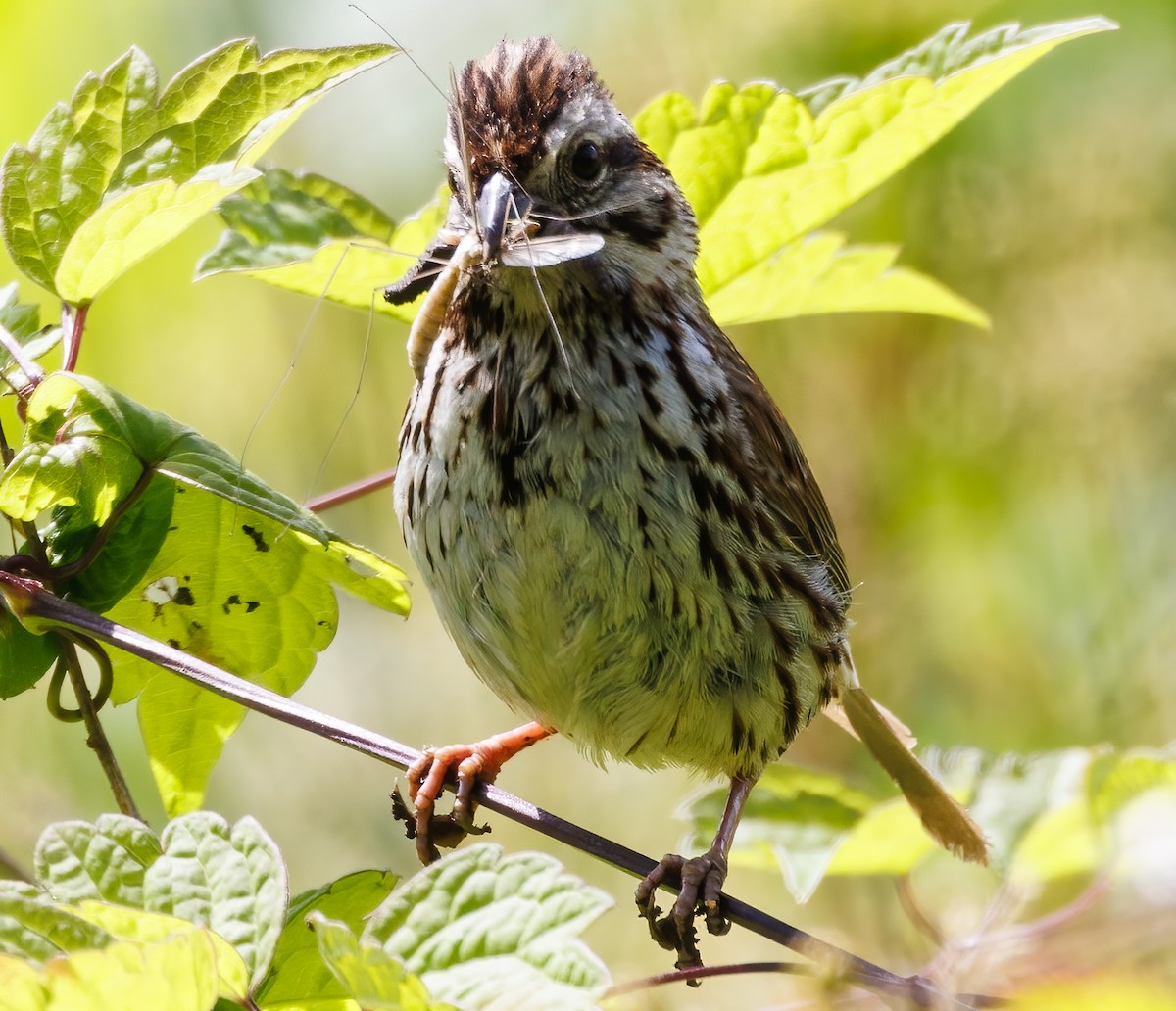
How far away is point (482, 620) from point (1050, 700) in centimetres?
188

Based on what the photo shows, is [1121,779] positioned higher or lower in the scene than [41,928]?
lower

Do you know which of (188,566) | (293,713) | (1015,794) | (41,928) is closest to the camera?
(41,928)

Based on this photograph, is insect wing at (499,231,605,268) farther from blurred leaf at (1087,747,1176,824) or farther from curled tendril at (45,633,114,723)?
blurred leaf at (1087,747,1176,824)

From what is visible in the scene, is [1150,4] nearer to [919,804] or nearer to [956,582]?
[956,582]

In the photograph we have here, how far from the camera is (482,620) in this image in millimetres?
2260

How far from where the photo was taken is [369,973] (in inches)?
46.6

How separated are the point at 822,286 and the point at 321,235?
0.71m

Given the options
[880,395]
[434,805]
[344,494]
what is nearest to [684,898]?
[434,805]

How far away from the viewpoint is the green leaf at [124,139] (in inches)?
64.0

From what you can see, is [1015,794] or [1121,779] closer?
[1121,779]

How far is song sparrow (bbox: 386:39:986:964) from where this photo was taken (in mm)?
2104

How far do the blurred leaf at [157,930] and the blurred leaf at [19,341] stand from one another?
0.61 meters

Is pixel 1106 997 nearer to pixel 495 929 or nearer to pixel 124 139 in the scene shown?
pixel 495 929

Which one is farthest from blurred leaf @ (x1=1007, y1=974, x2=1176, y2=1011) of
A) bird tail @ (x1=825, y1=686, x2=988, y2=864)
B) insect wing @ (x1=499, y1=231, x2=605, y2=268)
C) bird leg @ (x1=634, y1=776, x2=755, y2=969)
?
bird tail @ (x1=825, y1=686, x2=988, y2=864)
